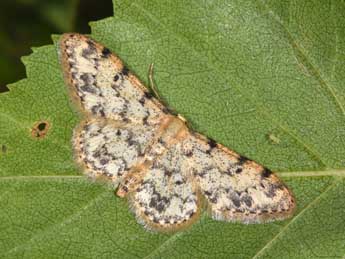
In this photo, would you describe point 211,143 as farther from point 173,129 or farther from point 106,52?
point 106,52

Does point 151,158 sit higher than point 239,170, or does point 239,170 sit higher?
point 239,170

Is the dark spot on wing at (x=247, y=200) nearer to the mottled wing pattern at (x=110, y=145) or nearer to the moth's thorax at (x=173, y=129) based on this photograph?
the moth's thorax at (x=173, y=129)

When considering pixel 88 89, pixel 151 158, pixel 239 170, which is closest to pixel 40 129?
pixel 88 89

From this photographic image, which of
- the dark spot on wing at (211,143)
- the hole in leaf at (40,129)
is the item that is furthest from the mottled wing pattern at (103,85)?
the dark spot on wing at (211,143)

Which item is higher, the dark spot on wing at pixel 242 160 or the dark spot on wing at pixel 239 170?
the dark spot on wing at pixel 242 160

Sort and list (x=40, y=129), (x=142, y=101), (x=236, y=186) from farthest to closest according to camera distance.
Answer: (x=142, y=101)
(x=236, y=186)
(x=40, y=129)

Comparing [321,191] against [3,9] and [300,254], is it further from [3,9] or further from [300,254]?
[3,9]
